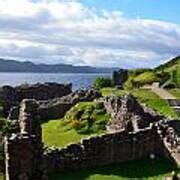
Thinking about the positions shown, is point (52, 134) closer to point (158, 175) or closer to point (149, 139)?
point (149, 139)

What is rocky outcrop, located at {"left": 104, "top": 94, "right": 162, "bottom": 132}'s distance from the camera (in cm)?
4950

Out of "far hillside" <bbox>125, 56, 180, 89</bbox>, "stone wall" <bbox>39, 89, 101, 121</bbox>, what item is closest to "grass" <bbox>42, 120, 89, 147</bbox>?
"stone wall" <bbox>39, 89, 101, 121</bbox>

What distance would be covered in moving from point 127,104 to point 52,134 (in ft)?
23.8

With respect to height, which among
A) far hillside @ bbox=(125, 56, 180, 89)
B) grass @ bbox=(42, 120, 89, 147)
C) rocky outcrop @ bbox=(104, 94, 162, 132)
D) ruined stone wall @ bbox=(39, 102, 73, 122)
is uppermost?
far hillside @ bbox=(125, 56, 180, 89)

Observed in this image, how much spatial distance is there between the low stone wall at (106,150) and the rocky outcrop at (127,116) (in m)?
3.37

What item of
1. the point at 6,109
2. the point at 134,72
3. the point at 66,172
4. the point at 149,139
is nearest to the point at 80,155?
the point at 66,172

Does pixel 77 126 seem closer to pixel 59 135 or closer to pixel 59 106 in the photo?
pixel 59 135

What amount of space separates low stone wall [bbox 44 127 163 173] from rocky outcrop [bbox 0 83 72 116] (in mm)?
49816

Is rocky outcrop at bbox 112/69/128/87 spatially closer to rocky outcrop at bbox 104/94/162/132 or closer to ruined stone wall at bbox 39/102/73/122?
ruined stone wall at bbox 39/102/73/122

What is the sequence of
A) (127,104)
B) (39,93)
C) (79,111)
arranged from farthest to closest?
(39,93), (79,111), (127,104)

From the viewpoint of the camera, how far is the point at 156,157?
4453cm

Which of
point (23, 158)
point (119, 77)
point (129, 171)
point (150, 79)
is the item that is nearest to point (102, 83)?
point (150, 79)

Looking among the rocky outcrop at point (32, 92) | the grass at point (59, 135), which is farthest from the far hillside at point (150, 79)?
the grass at point (59, 135)

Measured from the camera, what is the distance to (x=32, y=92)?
331 feet
